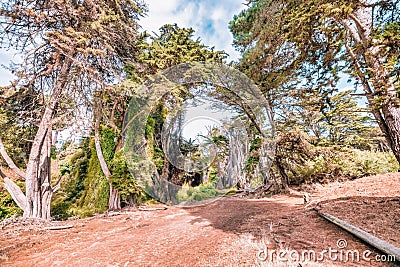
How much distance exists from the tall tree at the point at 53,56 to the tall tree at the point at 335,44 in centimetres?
441

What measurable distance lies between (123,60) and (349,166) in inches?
356

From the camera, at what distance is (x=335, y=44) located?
3.98 metres

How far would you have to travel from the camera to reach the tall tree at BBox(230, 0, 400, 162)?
2.75m

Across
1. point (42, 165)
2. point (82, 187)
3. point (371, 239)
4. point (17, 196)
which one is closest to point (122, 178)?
point (42, 165)

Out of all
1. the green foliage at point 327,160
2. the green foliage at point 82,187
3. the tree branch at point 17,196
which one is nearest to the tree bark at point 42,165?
the tree branch at point 17,196

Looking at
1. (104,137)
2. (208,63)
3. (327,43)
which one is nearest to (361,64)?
(327,43)

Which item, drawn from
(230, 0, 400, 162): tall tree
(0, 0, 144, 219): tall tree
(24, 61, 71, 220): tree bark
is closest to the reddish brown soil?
(230, 0, 400, 162): tall tree

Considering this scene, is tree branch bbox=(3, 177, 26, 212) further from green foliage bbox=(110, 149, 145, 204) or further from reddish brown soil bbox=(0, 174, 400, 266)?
green foliage bbox=(110, 149, 145, 204)

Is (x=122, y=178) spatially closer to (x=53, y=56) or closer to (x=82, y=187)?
(x=82, y=187)

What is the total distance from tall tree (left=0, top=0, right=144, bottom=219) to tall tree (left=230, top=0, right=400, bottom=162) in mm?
4413

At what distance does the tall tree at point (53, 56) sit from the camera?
16.8ft

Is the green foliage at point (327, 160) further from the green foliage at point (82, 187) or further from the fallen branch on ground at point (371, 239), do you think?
the green foliage at point (82, 187)

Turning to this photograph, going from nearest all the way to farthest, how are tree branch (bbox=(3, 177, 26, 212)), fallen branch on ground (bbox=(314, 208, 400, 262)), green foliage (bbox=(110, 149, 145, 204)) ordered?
fallen branch on ground (bbox=(314, 208, 400, 262)) → tree branch (bbox=(3, 177, 26, 212)) → green foliage (bbox=(110, 149, 145, 204))

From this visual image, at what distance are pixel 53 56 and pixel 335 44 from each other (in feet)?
24.6
